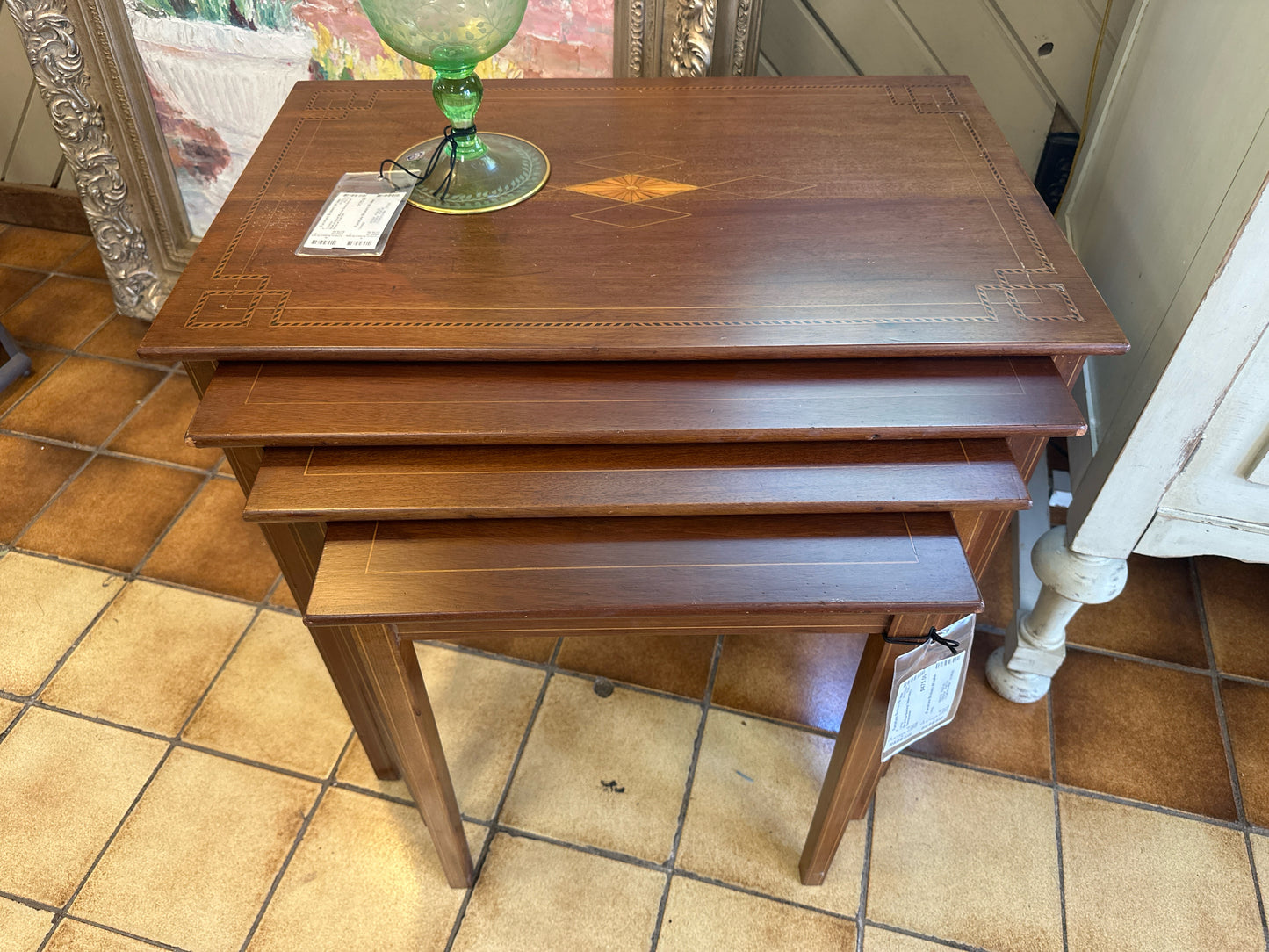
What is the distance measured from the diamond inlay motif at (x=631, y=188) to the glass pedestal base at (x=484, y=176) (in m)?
0.07

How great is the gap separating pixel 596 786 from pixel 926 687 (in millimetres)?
625

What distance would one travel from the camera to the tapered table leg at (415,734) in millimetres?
898

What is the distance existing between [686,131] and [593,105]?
0.53 feet

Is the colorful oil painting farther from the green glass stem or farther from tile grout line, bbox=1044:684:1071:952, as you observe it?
tile grout line, bbox=1044:684:1071:952

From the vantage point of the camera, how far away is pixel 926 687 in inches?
38.0

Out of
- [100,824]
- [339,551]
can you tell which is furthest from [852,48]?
[100,824]

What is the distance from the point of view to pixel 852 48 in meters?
1.63

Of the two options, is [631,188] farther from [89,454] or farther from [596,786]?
[89,454]

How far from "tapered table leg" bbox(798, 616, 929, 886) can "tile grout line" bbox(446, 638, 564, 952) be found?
0.47 m

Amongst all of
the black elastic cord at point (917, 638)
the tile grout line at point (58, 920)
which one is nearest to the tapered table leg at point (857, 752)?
the black elastic cord at point (917, 638)

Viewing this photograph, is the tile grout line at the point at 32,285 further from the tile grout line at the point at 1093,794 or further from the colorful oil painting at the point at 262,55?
the tile grout line at the point at 1093,794

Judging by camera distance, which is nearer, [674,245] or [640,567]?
[640,567]

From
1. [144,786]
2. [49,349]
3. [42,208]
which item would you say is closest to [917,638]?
[144,786]

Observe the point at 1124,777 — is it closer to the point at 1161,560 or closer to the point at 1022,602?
the point at 1022,602
